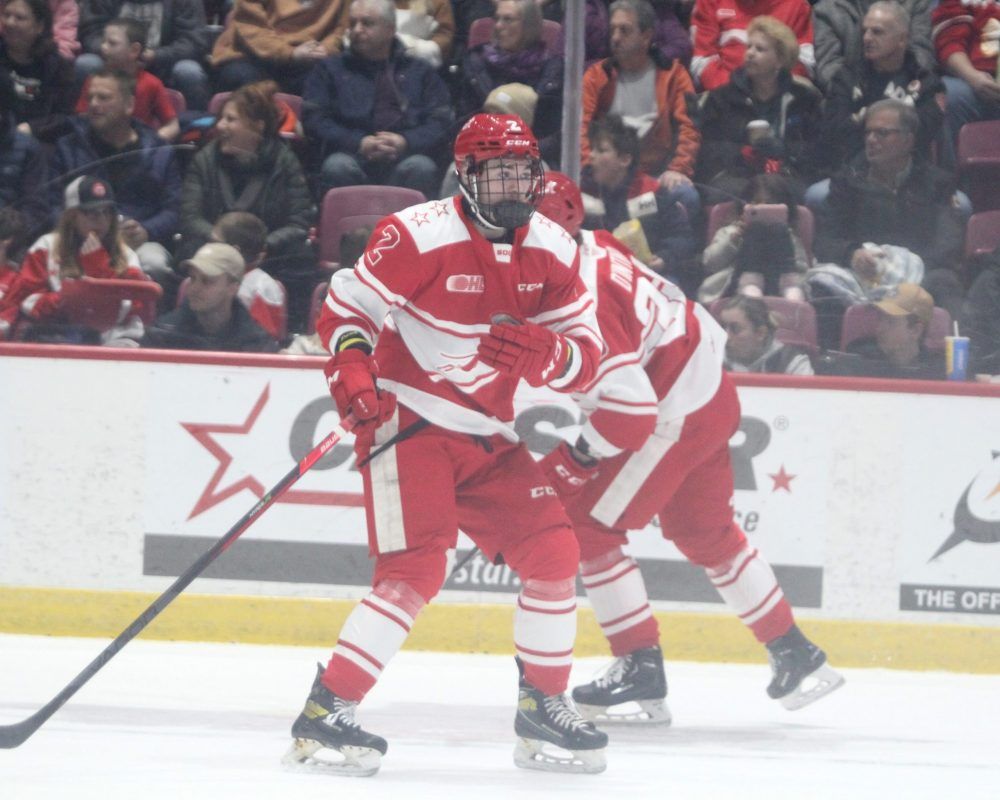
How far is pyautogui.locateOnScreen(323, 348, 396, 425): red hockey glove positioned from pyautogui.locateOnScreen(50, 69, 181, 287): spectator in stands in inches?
102

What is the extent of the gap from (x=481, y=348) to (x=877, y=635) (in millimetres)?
2076

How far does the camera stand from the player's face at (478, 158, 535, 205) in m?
3.24

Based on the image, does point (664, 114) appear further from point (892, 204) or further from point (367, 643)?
point (367, 643)

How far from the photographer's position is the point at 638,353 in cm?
386

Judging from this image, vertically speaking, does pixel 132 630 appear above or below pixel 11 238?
below

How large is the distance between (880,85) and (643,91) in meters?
0.88

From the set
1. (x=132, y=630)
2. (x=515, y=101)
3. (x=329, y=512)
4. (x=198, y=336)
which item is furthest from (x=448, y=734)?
(x=515, y=101)

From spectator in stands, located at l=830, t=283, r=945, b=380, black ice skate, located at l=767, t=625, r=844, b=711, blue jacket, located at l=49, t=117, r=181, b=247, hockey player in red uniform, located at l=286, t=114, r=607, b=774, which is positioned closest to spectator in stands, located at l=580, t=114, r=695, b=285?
spectator in stands, located at l=830, t=283, r=945, b=380

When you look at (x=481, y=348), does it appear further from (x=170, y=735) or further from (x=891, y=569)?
(x=891, y=569)

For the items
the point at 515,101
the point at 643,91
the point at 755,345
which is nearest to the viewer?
the point at 755,345

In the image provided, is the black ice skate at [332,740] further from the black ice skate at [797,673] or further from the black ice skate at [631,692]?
the black ice skate at [797,673]

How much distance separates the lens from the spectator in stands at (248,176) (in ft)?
18.5

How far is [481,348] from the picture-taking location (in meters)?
3.23

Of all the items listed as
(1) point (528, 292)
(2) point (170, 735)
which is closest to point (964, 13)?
(1) point (528, 292)
